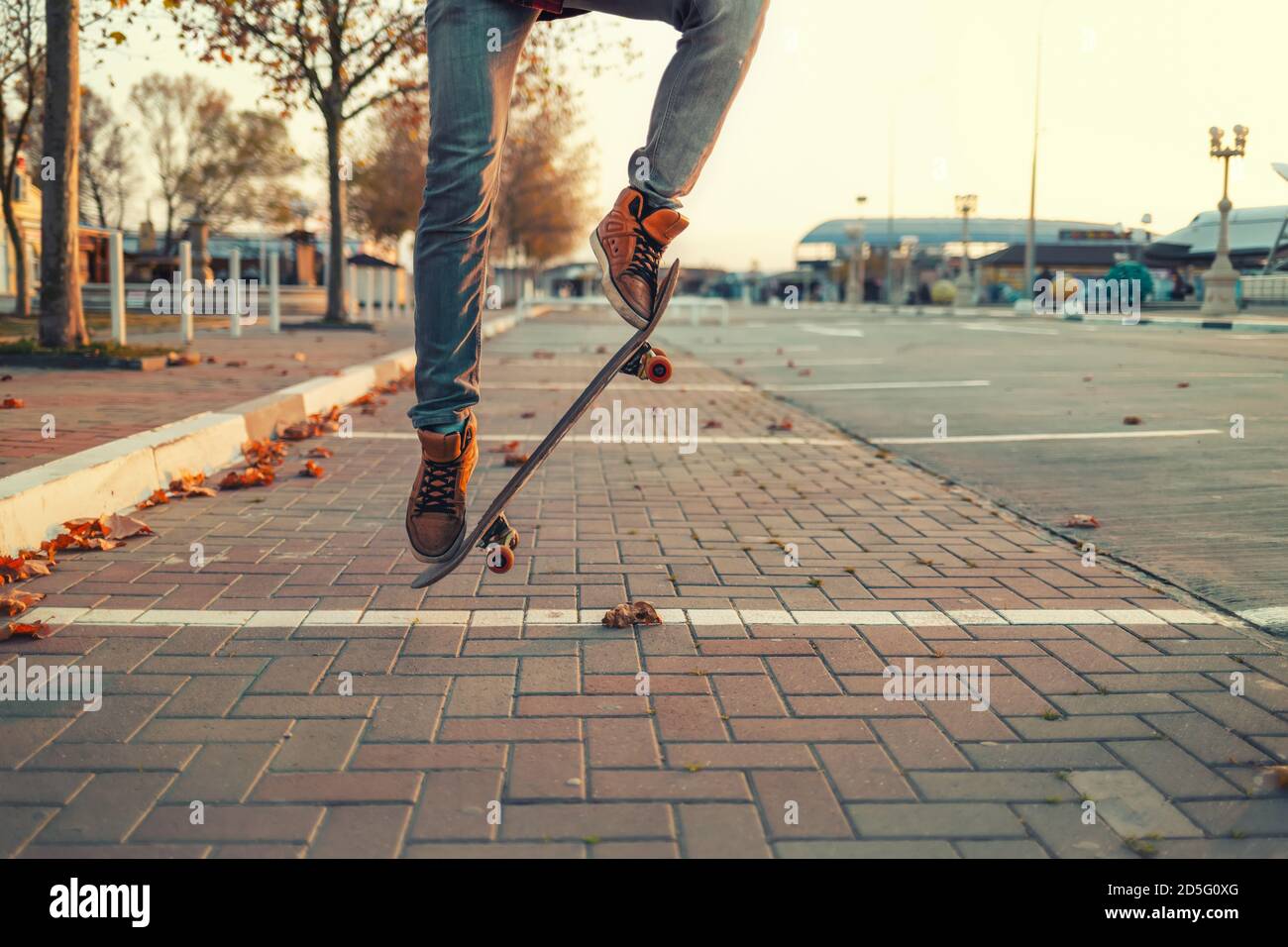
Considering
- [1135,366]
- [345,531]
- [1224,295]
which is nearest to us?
[345,531]

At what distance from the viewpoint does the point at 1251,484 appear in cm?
564

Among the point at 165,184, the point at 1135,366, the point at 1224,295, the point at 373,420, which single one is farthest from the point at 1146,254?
the point at 373,420

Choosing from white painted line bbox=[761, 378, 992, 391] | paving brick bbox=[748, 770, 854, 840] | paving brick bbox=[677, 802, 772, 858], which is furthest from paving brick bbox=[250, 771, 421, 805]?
white painted line bbox=[761, 378, 992, 391]

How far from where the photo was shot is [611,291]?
285cm

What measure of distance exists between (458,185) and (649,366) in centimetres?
66

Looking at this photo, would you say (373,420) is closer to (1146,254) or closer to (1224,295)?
(1224,295)

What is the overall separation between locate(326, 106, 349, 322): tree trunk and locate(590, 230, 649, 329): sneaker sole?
18216mm

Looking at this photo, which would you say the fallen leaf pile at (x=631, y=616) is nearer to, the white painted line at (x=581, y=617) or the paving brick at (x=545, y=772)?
the white painted line at (x=581, y=617)

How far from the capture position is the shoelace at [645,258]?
2.79m

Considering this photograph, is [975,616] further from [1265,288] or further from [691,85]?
[1265,288]

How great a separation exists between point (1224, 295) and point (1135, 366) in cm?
2215

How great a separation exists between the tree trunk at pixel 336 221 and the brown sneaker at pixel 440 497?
18.1 m

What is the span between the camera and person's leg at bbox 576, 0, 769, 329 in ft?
8.68

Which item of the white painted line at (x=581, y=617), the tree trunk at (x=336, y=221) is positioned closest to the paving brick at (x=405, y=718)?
the white painted line at (x=581, y=617)
